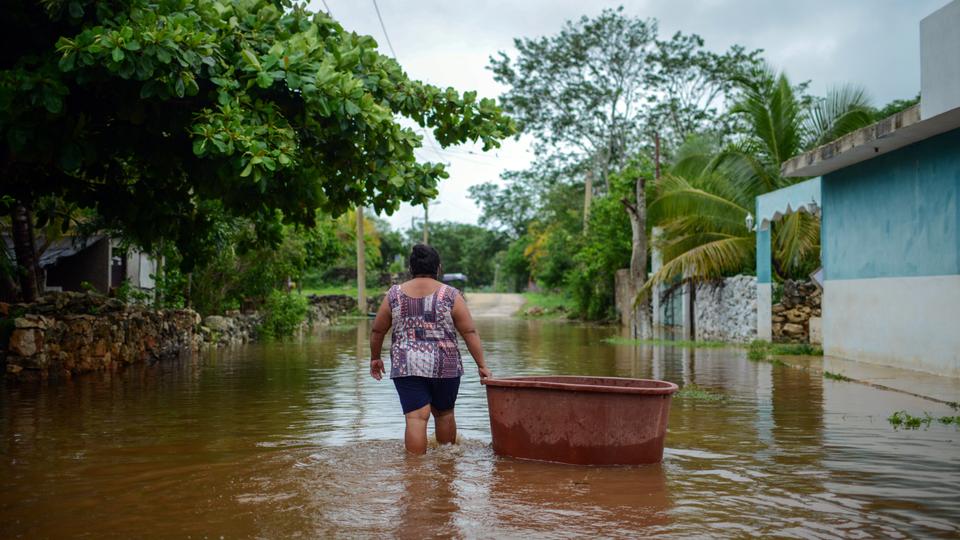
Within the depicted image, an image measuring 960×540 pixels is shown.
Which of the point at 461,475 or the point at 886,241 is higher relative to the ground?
the point at 886,241

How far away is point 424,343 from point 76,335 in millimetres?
9250

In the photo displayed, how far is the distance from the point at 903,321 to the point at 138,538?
12.2 metres

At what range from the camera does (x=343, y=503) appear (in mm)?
5316

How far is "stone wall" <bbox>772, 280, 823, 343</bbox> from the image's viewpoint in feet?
66.2

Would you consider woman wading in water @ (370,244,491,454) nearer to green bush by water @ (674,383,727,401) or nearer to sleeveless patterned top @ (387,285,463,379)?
sleeveless patterned top @ (387,285,463,379)

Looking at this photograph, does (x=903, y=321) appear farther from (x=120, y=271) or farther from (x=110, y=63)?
(x=120, y=271)

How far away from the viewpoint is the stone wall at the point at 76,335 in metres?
12.8

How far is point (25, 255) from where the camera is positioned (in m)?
15.9

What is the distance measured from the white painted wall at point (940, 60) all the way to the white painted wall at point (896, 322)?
8.01 ft

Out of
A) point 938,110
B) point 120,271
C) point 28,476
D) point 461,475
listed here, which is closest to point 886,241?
point 938,110

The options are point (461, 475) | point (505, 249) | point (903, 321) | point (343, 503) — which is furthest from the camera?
point (505, 249)

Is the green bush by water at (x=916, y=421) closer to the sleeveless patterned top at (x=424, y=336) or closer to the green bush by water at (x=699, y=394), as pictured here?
the green bush by water at (x=699, y=394)

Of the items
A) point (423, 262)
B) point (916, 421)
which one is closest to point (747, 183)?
point (916, 421)

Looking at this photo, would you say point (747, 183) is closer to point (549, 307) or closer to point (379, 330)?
point (379, 330)
